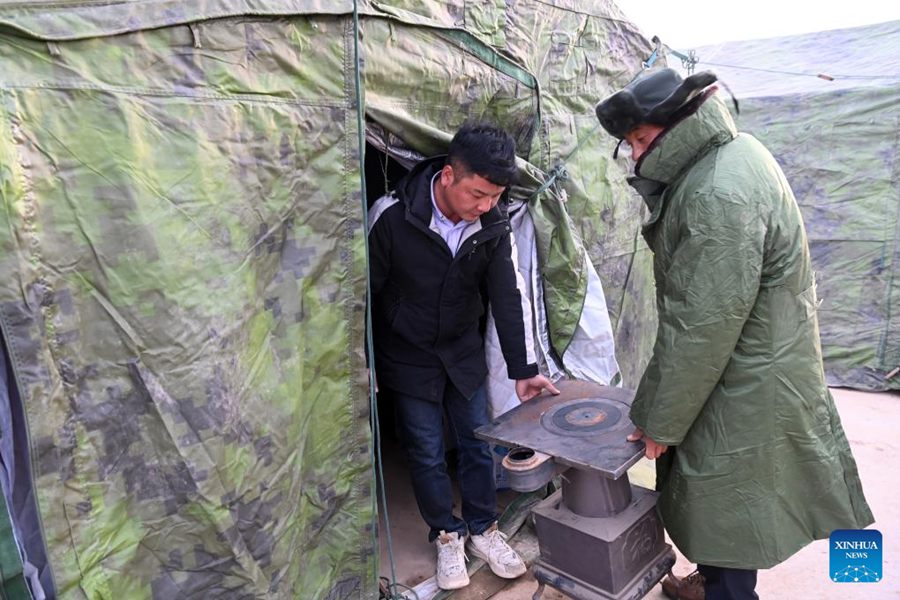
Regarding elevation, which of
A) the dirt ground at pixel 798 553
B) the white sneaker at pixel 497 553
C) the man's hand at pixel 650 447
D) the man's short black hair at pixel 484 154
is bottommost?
the dirt ground at pixel 798 553

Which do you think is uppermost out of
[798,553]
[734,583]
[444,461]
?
[444,461]

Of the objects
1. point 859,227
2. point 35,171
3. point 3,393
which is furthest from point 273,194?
point 859,227

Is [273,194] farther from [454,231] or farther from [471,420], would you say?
[471,420]

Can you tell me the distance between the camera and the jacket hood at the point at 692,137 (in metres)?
1.84

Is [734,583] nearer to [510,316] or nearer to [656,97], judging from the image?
[510,316]

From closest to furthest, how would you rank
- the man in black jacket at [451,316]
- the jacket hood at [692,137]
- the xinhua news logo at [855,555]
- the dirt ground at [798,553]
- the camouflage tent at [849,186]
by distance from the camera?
the jacket hood at [692,137]
the xinhua news logo at [855,555]
the man in black jacket at [451,316]
the dirt ground at [798,553]
the camouflage tent at [849,186]

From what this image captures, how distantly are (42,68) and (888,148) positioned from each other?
539cm

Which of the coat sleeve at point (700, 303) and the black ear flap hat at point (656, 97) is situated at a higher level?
the black ear flap hat at point (656, 97)

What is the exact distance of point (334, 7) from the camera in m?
1.97

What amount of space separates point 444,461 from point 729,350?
1.22 meters

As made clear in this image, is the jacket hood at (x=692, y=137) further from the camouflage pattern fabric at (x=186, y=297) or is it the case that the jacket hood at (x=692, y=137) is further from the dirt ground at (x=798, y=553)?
the dirt ground at (x=798, y=553)

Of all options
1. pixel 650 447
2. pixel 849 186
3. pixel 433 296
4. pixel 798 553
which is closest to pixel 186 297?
pixel 433 296

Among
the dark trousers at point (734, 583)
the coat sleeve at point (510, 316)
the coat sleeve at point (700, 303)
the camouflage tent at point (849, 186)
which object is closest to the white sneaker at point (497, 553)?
the coat sleeve at point (510, 316)

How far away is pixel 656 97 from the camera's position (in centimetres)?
186
